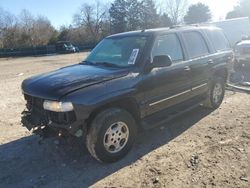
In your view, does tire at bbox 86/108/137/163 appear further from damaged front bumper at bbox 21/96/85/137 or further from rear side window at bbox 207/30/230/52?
rear side window at bbox 207/30/230/52

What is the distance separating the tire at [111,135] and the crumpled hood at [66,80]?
508 mm

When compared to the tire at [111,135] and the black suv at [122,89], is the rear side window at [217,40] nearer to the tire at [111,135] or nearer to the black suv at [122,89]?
the black suv at [122,89]

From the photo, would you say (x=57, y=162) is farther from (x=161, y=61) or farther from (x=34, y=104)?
(x=161, y=61)

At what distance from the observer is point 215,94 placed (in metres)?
7.34

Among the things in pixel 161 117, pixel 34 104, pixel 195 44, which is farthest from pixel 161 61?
pixel 34 104

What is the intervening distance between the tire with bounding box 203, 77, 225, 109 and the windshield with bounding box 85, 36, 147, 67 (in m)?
2.34

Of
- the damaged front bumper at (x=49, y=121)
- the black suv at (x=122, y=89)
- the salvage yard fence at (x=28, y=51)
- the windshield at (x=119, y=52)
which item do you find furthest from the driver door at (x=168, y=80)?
the salvage yard fence at (x=28, y=51)

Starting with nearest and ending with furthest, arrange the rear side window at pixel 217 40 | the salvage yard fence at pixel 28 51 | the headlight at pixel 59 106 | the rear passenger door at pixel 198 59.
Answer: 1. the headlight at pixel 59 106
2. the rear passenger door at pixel 198 59
3. the rear side window at pixel 217 40
4. the salvage yard fence at pixel 28 51

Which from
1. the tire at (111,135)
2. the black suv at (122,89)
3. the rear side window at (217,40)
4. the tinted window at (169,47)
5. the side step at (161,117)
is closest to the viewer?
the black suv at (122,89)

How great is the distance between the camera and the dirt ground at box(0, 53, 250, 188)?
4.30 meters

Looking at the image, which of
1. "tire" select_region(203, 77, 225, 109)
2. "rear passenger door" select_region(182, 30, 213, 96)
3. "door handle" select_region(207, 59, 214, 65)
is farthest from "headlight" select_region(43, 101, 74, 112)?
"tire" select_region(203, 77, 225, 109)

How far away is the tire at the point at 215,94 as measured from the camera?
23.3 feet

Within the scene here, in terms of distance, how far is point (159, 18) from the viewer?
61.6 m

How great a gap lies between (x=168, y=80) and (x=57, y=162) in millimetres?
2289
